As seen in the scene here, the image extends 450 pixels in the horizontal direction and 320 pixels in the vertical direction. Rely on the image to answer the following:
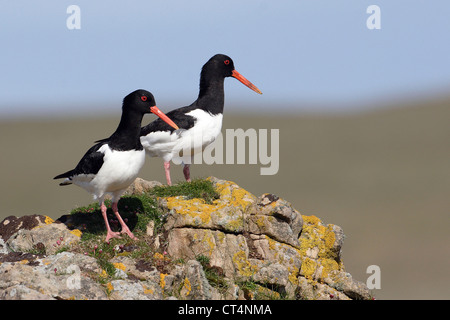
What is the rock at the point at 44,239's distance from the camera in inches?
488

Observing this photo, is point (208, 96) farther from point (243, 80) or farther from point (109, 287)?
point (109, 287)

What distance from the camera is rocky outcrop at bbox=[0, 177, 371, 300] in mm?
10500

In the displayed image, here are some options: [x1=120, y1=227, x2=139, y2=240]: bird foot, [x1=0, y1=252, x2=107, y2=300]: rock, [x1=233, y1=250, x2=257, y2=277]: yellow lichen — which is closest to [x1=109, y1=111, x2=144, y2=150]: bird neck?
[x1=120, y1=227, x2=139, y2=240]: bird foot

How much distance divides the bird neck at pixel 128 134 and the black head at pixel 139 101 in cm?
11

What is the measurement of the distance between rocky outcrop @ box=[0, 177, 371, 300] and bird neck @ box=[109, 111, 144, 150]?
1.40m

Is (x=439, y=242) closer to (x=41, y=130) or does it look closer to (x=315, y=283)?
(x=315, y=283)

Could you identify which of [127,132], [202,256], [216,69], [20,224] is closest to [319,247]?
[202,256]

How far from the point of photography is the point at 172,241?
12195mm

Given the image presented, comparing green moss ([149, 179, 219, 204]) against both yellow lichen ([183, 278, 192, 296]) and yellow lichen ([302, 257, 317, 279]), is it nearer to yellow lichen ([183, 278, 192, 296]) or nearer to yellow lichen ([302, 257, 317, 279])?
yellow lichen ([302, 257, 317, 279])

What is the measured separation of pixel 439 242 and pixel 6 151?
44.8 meters

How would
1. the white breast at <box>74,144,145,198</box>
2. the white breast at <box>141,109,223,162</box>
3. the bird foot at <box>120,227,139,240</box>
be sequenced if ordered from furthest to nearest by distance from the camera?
the white breast at <box>141,109,223,162</box> → the bird foot at <box>120,227,139,240</box> → the white breast at <box>74,144,145,198</box>

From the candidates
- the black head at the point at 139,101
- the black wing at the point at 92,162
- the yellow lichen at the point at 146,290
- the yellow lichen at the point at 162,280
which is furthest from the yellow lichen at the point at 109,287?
the black head at the point at 139,101

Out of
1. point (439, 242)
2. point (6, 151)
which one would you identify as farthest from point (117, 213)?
point (6, 151)

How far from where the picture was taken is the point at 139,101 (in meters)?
12.7
